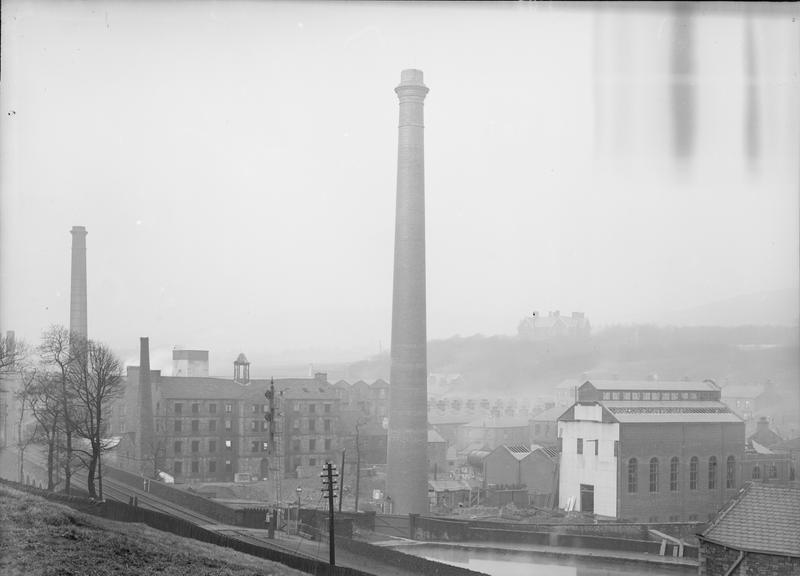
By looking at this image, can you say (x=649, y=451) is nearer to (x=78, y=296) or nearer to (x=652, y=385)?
(x=652, y=385)

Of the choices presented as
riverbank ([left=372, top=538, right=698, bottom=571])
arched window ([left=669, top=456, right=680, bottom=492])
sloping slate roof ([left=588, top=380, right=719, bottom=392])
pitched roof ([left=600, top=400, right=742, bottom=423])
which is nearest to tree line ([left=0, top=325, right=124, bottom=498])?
riverbank ([left=372, top=538, right=698, bottom=571])

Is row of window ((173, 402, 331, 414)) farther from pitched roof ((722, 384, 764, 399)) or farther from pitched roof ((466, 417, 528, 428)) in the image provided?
pitched roof ((722, 384, 764, 399))

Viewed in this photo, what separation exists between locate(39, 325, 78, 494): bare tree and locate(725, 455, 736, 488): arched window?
2881 cm

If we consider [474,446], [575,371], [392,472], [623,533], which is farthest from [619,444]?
[575,371]

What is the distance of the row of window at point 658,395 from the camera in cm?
3878

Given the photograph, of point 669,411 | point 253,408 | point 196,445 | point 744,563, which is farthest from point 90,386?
point 669,411

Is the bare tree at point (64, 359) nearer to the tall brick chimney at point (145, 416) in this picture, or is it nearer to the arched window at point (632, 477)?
the tall brick chimney at point (145, 416)

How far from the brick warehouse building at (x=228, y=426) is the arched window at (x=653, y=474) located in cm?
1799

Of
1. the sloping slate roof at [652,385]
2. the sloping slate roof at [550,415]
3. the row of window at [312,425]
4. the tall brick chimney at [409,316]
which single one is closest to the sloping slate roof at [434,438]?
the sloping slate roof at [550,415]

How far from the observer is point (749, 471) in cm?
4069

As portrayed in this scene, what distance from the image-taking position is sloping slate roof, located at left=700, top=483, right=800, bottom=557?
18.0 m

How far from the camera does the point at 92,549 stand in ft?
57.3

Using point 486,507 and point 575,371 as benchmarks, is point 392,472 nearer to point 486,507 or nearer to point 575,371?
point 486,507

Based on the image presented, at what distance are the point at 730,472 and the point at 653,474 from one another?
4.84 meters
